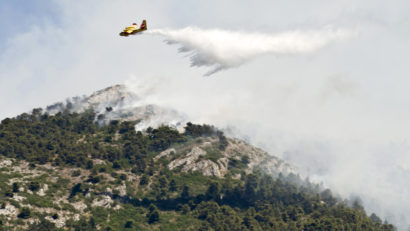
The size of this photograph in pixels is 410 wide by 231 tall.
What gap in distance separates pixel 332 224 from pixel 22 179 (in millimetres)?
95428

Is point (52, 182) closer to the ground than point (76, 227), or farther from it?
farther from it

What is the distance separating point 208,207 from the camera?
19262cm

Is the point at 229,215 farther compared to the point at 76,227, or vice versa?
the point at 229,215

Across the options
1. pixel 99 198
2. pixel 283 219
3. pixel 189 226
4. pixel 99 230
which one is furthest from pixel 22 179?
pixel 283 219

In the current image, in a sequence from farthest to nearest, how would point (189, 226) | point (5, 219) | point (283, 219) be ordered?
1. point (283, 219)
2. point (189, 226)
3. point (5, 219)

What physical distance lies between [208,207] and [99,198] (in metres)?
33.7

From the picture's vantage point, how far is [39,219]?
167 m

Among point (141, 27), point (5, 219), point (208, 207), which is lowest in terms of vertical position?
point (5, 219)

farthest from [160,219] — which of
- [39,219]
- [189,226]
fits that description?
A: [39,219]

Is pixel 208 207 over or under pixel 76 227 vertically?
over

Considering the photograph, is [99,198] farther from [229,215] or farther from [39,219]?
[229,215]

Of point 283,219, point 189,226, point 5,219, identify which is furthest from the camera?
point 283,219

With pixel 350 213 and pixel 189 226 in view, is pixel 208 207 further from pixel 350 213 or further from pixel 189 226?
pixel 350 213

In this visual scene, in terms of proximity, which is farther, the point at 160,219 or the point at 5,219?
the point at 160,219
